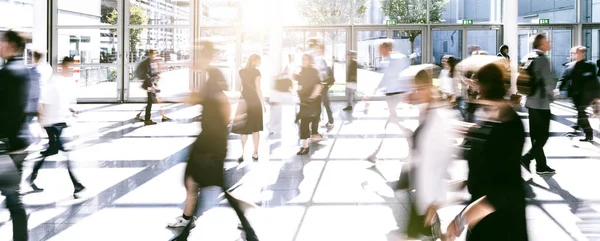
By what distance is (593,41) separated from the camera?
59.5ft

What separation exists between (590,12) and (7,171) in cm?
1887

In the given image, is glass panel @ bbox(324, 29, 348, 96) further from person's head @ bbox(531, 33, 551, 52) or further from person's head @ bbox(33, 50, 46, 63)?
person's head @ bbox(33, 50, 46, 63)

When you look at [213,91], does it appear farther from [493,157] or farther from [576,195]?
[576,195]

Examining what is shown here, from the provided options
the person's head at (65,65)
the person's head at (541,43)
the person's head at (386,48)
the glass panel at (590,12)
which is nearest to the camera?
the person's head at (65,65)

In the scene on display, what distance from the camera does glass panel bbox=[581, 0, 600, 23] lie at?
704 inches

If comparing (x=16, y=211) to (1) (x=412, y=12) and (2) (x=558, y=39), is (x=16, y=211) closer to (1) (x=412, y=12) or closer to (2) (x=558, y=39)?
(1) (x=412, y=12)

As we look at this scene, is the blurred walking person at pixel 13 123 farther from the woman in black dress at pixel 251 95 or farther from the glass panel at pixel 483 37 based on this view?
the glass panel at pixel 483 37

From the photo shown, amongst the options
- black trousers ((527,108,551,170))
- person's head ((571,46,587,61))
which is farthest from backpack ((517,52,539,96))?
person's head ((571,46,587,61))

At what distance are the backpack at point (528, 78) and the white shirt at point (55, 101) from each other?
5246 mm

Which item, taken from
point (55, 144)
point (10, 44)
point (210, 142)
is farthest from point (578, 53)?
point (10, 44)

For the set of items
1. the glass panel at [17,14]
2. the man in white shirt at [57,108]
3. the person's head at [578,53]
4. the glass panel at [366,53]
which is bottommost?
the man in white shirt at [57,108]

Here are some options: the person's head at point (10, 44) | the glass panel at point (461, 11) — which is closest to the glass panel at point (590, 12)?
the glass panel at point (461, 11)

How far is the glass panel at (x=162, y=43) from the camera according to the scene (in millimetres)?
17766

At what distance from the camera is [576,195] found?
5.81m
